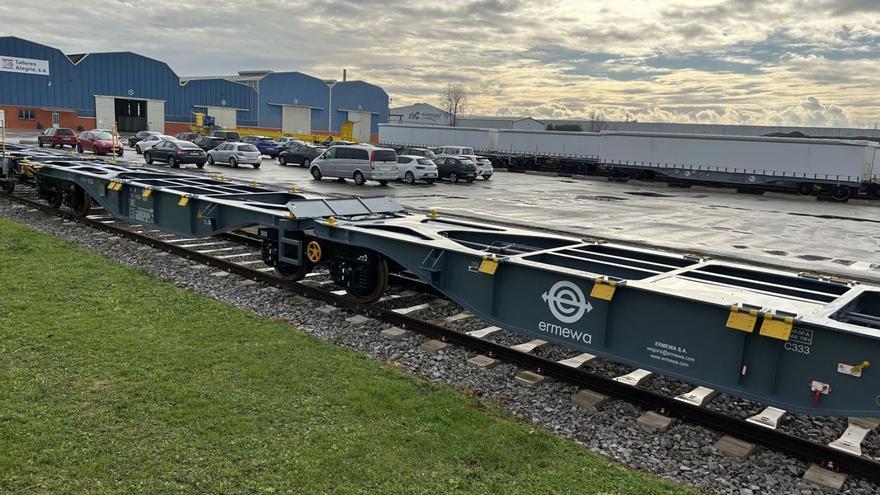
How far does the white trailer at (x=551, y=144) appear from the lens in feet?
155

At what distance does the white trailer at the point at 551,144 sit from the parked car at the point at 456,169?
14951 mm

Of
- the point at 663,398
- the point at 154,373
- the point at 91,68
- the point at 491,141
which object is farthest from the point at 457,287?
the point at 91,68

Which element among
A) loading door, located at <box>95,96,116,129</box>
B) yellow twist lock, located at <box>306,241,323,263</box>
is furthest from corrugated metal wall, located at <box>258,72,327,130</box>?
yellow twist lock, located at <box>306,241,323,263</box>

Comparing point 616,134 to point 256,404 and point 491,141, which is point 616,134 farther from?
point 256,404

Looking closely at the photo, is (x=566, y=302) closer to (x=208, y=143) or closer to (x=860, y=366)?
(x=860, y=366)

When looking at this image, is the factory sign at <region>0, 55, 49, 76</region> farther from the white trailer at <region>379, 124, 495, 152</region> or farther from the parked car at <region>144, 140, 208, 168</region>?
the parked car at <region>144, 140, 208, 168</region>

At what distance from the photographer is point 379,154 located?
2991cm

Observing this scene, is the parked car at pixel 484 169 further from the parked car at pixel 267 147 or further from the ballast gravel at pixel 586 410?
the ballast gravel at pixel 586 410

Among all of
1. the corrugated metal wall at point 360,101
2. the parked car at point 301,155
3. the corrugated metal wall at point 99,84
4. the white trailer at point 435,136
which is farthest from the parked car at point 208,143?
the corrugated metal wall at point 360,101

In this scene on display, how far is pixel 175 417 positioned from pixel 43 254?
7348 mm

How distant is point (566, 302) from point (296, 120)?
84041 mm

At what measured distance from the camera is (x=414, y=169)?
32.7 metres

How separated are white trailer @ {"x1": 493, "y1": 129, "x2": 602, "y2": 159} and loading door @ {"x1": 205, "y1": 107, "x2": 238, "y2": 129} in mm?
39512

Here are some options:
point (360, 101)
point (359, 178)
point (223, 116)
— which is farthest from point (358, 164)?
point (360, 101)
